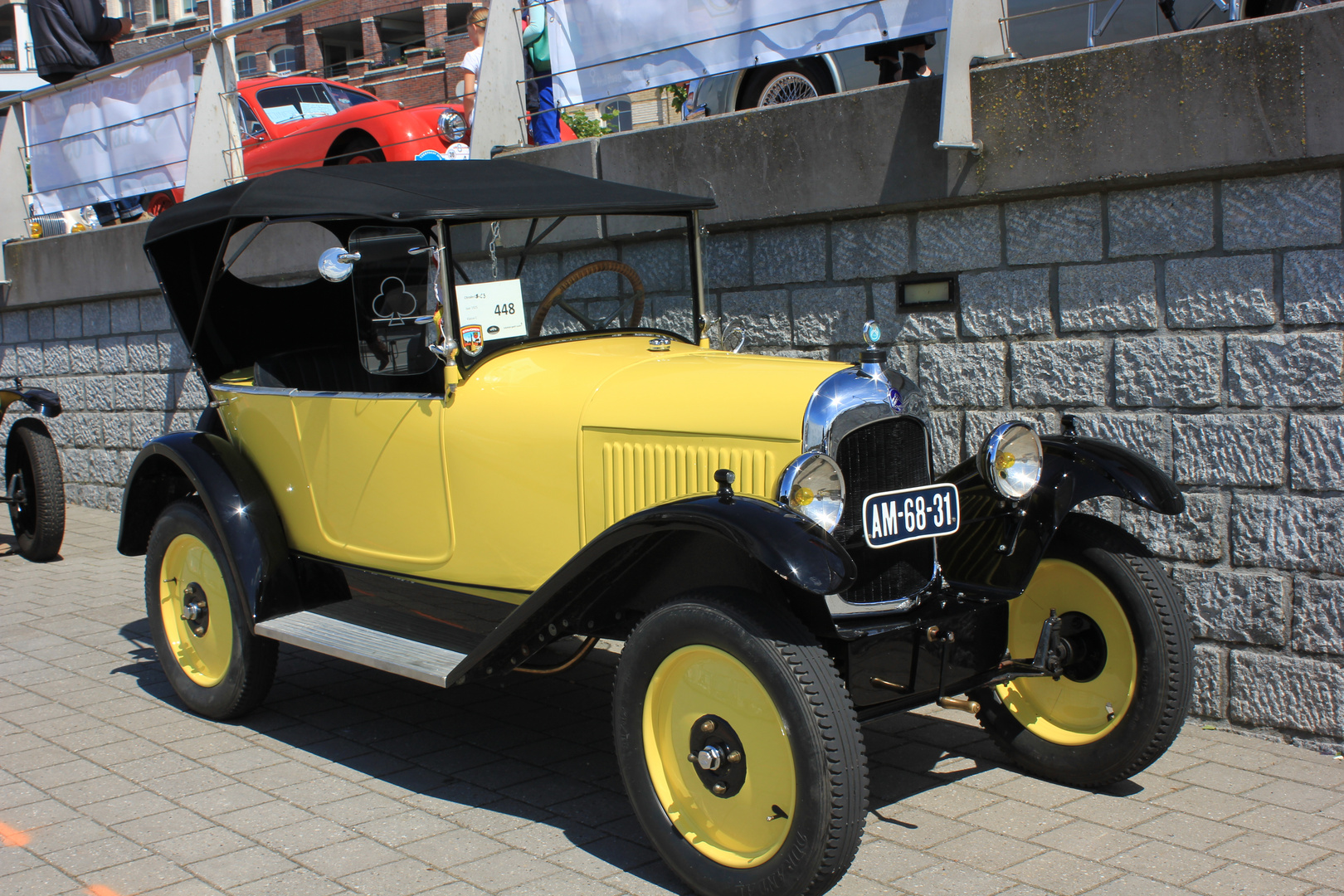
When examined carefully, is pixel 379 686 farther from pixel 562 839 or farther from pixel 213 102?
pixel 213 102

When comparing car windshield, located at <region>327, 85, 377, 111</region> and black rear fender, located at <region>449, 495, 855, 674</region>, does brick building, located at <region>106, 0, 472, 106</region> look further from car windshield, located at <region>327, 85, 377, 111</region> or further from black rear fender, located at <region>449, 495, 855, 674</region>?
black rear fender, located at <region>449, 495, 855, 674</region>

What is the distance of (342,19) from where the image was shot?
31094mm

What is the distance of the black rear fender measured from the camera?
2.72 metres

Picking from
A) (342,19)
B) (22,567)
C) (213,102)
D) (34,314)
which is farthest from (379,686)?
(342,19)

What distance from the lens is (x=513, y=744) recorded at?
4145 millimetres

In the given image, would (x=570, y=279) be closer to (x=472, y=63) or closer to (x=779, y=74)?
(x=779, y=74)

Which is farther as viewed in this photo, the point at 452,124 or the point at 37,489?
the point at 37,489

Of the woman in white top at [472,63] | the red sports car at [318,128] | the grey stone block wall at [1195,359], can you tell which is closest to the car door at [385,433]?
the grey stone block wall at [1195,359]

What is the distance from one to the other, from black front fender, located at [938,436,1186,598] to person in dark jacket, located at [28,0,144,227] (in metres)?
8.50

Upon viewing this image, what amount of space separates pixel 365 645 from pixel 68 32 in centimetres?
827

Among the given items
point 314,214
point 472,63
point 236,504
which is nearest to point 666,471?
point 314,214

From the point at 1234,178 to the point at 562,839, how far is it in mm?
3135

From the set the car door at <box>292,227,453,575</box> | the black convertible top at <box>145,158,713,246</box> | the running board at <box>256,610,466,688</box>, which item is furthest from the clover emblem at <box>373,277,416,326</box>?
the running board at <box>256,610,466,688</box>

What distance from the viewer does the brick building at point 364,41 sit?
29.1 metres
